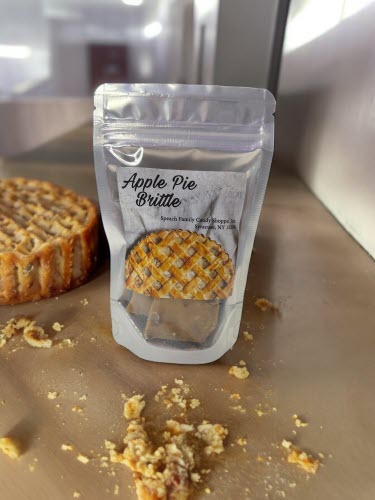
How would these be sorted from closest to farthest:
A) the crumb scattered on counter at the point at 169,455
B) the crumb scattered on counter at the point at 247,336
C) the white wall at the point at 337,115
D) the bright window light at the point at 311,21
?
the crumb scattered on counter at the point at 169,455, the crumb scattered on counter at the point at 247,336, the white wall at the point at 337,115, the bright window light at the point at 311,21

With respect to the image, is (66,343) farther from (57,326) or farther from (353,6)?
(353,6)

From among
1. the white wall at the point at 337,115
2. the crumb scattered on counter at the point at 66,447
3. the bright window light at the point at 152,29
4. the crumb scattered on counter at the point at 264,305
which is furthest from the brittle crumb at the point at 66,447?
the bright window light at the point at 152,29

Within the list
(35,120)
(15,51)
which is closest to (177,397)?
(35,120)

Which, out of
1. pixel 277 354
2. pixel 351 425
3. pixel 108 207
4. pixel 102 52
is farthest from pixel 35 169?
pixel 351 425

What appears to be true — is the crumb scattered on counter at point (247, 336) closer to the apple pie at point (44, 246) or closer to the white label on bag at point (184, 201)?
the white label on bag at point (184, 201)

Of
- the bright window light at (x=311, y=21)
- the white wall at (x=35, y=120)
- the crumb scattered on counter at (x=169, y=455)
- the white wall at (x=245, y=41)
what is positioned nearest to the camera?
the crumb scattered on counter at (x=169, y=455)

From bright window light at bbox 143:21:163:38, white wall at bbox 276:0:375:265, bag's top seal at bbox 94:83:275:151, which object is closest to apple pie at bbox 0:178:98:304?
bag's top seal at bbox 94:83:275:151

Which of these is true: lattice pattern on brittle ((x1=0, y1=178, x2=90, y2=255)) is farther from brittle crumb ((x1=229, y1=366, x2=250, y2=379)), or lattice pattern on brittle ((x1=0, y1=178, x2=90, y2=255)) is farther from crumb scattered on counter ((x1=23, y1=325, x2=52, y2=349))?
brittle crumb ((x1=229, y1=366, x2=250, y2=379))
